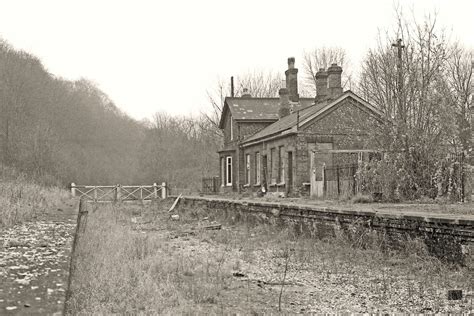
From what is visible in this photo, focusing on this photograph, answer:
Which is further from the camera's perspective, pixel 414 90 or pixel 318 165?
pixel 318 165

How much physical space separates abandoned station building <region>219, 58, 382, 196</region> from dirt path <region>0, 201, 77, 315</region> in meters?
12.1

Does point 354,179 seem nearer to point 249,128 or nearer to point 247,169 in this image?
point 247,169

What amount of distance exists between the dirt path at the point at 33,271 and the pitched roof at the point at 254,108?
83.3ft

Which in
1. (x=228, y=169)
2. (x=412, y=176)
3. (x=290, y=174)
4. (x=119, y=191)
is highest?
(x=228, y=169)

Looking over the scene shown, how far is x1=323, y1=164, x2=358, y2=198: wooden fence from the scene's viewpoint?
53.1ft

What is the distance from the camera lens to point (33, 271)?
9.59ft

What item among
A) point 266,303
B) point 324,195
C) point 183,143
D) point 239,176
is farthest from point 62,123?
point 266,303

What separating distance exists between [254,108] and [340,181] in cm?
1462

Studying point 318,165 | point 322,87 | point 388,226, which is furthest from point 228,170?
point 388,226

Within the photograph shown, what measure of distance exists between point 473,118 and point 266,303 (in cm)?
1198

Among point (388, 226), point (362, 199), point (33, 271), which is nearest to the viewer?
point (33, 271)

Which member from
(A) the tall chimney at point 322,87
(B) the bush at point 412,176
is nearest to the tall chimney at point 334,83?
(A) the tall chimney at point 322,87

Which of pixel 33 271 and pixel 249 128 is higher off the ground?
pixel 249 128

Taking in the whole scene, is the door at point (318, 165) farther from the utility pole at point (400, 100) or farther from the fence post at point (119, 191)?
the fence post at point (119, 191)
